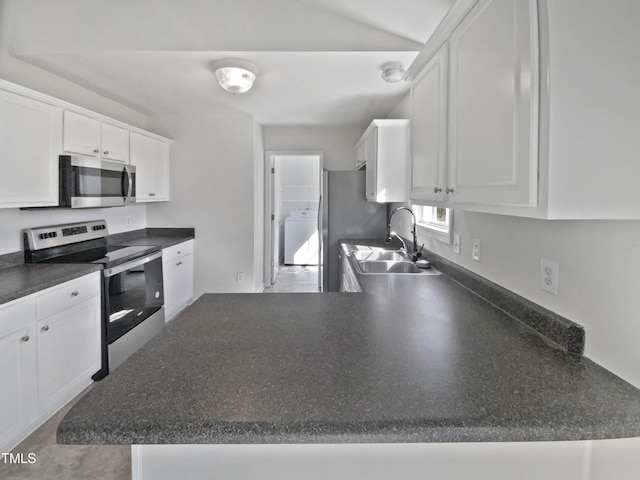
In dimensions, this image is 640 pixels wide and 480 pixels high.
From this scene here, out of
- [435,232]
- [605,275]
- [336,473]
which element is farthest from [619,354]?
[435,232]

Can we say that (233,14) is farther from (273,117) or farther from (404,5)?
(273,117)

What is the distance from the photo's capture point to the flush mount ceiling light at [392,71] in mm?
2654

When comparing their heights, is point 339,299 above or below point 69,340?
above

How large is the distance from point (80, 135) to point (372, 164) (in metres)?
2.31

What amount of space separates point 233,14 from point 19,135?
1512 mm

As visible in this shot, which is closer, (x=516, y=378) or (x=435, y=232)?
(x=516, y=378)

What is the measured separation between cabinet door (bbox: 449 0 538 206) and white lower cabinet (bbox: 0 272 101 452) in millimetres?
2114

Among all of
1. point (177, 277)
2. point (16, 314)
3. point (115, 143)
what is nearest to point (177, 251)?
point (177, 277)

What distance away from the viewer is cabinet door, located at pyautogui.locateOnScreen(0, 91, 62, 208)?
84.9 inches

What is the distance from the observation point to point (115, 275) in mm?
2693

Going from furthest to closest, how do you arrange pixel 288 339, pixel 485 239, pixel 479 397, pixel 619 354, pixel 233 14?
pixel 233 14 → pixel 485 239 → pixel 288 339 → pixel 619 354 → pixel 479 397

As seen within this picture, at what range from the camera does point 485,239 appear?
175 centimetres

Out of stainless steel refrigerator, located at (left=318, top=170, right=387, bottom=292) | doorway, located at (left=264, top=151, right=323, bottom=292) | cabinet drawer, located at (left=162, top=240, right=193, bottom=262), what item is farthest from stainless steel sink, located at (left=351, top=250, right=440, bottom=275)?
doorway, located at (left=264, top=151, right=323, bottom=292)

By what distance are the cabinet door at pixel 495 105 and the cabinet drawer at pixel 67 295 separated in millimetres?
2148
